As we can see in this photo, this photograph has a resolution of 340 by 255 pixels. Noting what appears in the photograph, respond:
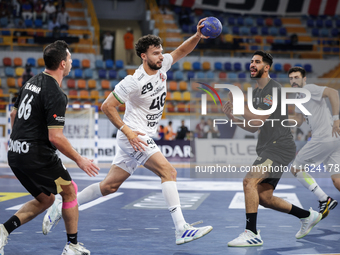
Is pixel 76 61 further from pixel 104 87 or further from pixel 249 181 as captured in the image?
pixel 249 181

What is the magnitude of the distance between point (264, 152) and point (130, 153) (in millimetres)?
1664

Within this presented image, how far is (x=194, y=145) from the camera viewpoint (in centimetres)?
1769

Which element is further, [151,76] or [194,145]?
[194,145]

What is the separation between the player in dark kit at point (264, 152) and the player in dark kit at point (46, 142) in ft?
6.50

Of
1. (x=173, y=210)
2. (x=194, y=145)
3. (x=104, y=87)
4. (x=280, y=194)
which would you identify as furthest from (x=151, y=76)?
(x=104, y=87)

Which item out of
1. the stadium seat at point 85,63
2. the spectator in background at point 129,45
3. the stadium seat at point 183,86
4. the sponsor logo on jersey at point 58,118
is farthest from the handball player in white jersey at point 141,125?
the spectator in background at point 129,45

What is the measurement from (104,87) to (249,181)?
19.0 metres

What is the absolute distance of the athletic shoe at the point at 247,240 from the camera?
502cm

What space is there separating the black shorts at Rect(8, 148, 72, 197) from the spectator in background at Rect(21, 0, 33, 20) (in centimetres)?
2318

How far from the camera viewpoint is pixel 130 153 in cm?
526

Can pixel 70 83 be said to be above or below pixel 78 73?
below

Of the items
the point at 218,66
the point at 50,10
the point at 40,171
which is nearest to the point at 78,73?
the point at 50,10

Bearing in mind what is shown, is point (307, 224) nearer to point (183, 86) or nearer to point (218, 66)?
point (183, 86)

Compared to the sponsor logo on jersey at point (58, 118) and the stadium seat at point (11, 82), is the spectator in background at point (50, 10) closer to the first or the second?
the stadium seat at point (11, 82)
